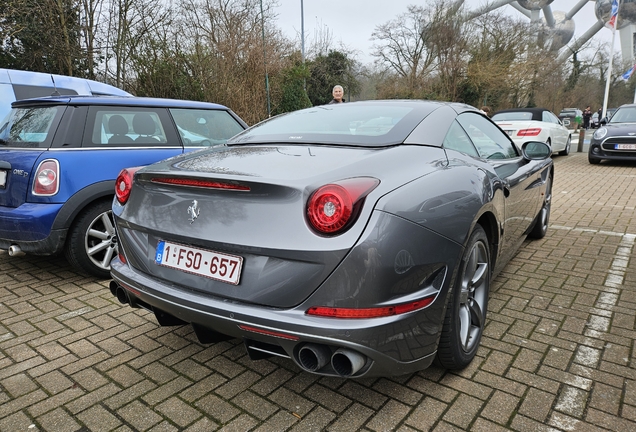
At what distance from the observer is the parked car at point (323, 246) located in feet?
5.58

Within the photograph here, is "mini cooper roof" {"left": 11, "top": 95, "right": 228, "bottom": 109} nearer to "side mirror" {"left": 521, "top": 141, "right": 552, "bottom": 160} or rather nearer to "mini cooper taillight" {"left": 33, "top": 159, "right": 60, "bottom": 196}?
"mini cooper taillight" {"left": 33, "top": 159, "right": 60, "bottom": 196}

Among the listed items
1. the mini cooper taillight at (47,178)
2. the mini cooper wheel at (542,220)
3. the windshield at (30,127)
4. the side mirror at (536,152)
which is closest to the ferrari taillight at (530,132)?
the mini cooper wheel at (542,220)

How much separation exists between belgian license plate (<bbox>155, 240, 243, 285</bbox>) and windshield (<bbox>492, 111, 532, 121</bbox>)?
39.0 ft

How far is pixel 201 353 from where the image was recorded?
8.55ft

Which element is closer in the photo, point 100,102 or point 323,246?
point 323,246

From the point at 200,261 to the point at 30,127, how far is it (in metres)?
2.84

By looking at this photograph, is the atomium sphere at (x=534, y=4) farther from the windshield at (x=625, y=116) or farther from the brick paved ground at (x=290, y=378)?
the brick paved ground at (x=290, y=378)

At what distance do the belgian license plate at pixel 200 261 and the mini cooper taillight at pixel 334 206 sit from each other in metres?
0.36

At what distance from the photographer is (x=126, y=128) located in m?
4.11

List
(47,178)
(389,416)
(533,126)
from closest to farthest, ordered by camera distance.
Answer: (389,416)
(47,178)
(533,126)

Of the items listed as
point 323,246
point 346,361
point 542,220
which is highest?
point 323,246

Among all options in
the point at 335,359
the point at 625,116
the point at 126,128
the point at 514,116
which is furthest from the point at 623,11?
the point at 335,359

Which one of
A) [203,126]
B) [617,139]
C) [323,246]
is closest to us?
[323,246]

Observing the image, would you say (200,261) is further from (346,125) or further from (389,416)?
(346,125)
